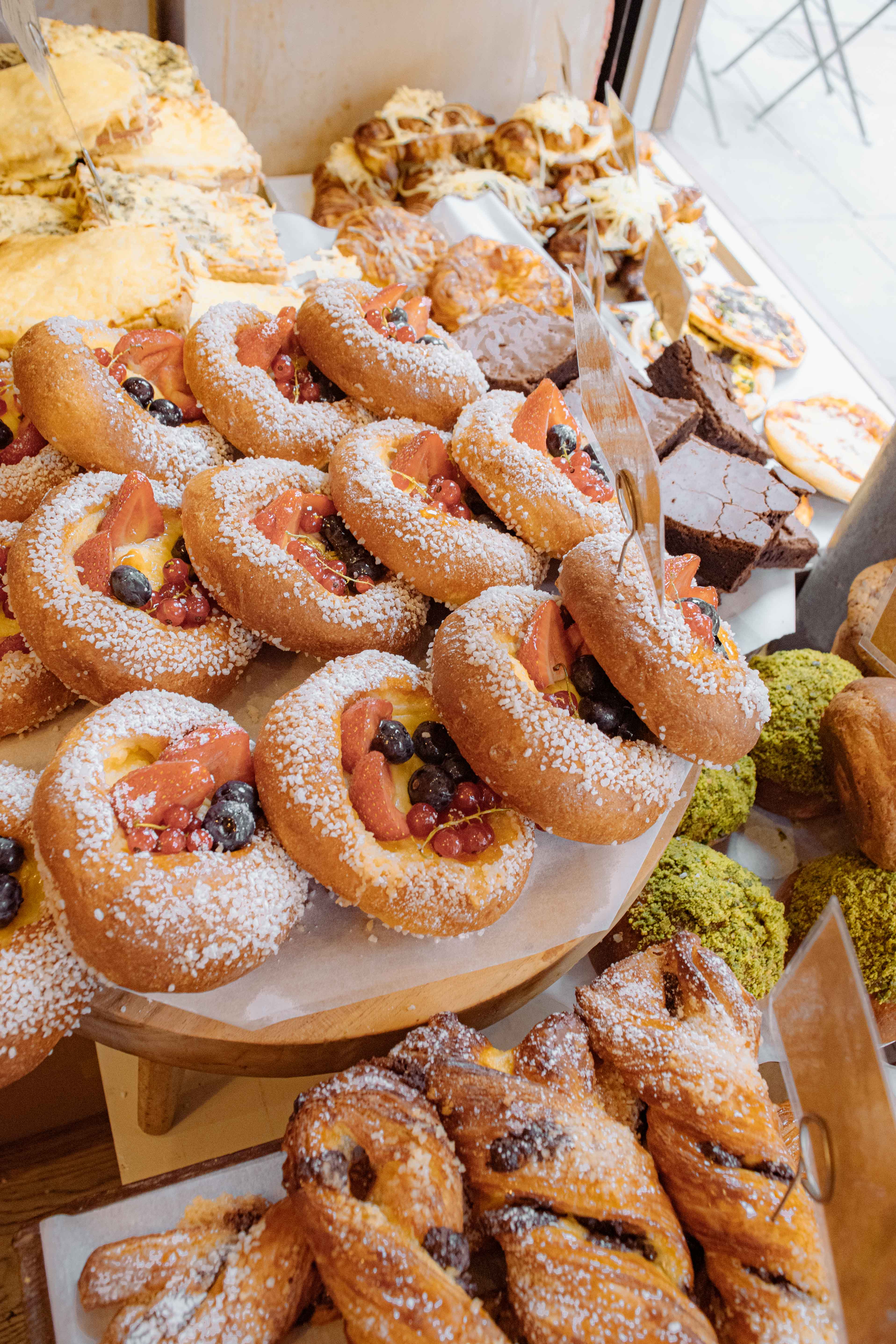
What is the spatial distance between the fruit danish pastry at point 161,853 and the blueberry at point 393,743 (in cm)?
29

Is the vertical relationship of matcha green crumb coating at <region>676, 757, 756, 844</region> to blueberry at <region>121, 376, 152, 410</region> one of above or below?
below

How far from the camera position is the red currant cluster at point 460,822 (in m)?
1.90

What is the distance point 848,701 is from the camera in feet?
8.27

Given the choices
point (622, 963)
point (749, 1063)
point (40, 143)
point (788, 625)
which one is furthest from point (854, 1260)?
point (40, 143)

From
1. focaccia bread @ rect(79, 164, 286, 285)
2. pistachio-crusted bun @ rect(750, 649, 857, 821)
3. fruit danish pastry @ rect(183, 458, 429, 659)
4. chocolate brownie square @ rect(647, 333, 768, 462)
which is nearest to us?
fruit danish pastry @ rect(183, 458, 429, 659)

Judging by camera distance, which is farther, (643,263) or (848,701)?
(643,263)

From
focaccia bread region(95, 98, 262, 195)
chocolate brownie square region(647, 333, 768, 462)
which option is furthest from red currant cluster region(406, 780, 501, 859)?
focaccia bread region(95, 98, 262, 195)

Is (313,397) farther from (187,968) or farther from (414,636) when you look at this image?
(187,968)

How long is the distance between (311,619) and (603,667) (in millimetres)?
745

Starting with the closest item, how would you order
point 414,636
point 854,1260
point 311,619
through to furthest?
1. point 854,1260
2. point 311,619
3. point 414,636

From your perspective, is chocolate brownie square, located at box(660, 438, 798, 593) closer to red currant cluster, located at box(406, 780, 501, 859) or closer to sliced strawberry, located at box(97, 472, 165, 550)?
red currant cluster, located at box(406, 780, 501, 859)

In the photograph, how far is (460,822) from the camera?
1938 mm

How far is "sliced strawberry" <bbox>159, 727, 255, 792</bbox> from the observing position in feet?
6.07

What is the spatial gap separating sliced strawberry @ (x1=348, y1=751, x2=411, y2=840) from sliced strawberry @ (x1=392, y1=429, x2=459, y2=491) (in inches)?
34.9
